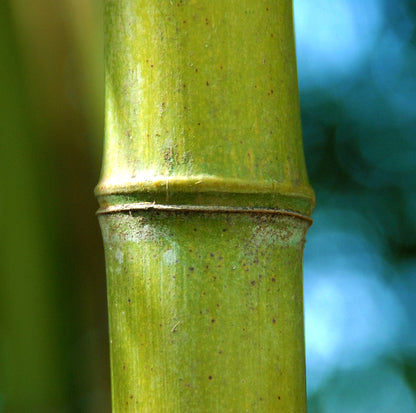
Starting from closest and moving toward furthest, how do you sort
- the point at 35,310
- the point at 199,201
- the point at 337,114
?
the point at 199,201 < the point at 35,310 < the point at 337,114

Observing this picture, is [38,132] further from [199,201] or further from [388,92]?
[388,92]

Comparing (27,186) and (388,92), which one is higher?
(388,92)

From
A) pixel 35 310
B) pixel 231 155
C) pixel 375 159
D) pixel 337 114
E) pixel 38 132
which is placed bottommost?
pixel 35 310

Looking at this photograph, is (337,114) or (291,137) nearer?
(291,137)

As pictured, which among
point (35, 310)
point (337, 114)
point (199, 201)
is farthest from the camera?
point (337, 114)

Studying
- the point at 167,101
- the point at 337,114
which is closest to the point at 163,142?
the point at 167,101

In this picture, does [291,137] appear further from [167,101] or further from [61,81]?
[61,81]

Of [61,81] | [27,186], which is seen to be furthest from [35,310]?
[61,81]
